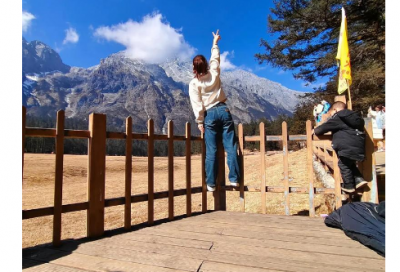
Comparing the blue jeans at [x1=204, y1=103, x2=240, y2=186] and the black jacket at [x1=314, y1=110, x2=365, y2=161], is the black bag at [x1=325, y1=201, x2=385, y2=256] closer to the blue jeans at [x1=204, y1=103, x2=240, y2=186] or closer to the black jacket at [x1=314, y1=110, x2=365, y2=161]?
the black jacket at [x1=314, y1=110, x2=365, y2=161]

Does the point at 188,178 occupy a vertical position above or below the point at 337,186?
above

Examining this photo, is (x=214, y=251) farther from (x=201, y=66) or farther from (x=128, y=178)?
(x=201, y=66)

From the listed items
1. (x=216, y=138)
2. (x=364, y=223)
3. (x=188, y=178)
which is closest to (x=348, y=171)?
(x=364, y=223)

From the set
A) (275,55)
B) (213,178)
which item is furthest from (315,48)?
(213,178)

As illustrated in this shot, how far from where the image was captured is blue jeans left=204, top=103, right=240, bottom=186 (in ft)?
12.0

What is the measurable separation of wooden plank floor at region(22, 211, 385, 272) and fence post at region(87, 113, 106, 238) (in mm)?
170

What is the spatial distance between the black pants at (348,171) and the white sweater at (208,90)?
1.84 metres

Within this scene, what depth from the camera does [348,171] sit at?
3.27m

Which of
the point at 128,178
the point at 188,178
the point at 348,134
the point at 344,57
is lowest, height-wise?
the point at 188,178

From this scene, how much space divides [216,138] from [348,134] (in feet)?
5.67

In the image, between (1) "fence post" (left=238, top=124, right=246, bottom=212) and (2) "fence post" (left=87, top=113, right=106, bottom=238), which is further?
(1) "fence post" (left=238, top=124, right=246, bottom=212)

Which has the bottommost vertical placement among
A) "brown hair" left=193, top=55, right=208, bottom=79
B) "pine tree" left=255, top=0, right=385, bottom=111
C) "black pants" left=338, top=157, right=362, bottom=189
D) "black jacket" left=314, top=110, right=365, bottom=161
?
"black pants" left=338, top=157, right=362, bottom=189

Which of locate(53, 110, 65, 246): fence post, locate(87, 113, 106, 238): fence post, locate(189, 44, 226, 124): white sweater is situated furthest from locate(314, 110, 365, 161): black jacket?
locate(53, 110, 65, 246): fence post
